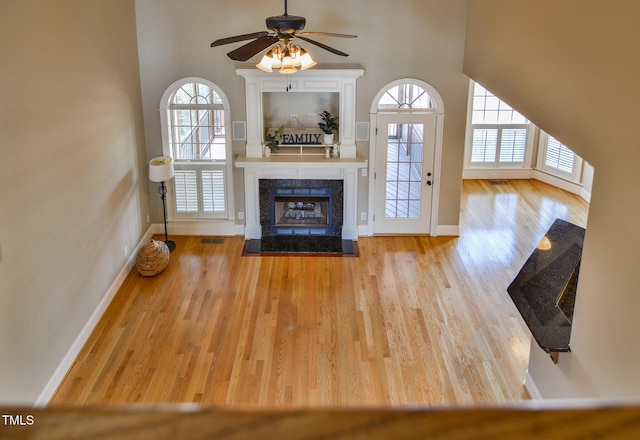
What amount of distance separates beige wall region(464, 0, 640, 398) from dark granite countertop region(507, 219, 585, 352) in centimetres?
22

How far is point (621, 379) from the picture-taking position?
3.79 meters

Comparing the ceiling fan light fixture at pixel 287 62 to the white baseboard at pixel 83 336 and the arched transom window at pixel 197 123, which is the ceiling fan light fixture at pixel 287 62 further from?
the arched transom window at pixel 197 123

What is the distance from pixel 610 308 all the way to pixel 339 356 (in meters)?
2.90

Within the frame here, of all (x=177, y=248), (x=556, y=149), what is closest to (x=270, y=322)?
(x=177, y=248)

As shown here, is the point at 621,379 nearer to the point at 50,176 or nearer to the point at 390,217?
the point at 50,176

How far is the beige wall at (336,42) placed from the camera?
816 centimetres

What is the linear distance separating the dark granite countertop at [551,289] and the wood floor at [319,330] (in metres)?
0.90

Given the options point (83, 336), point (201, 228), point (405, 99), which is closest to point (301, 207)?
point (201, 228)

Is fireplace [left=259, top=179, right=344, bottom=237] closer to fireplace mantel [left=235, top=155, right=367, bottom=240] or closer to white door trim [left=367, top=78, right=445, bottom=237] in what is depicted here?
fireplace mantel [left=235, top=155, right=367, bottom=240]

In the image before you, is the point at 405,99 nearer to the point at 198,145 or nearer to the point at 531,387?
the point at 198,145

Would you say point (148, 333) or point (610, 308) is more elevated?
point (610, 308)

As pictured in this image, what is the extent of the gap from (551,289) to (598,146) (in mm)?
1719

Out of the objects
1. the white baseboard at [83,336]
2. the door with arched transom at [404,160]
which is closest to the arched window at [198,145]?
the white baseboard at [83,336]

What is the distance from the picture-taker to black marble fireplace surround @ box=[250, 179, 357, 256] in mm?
8758
